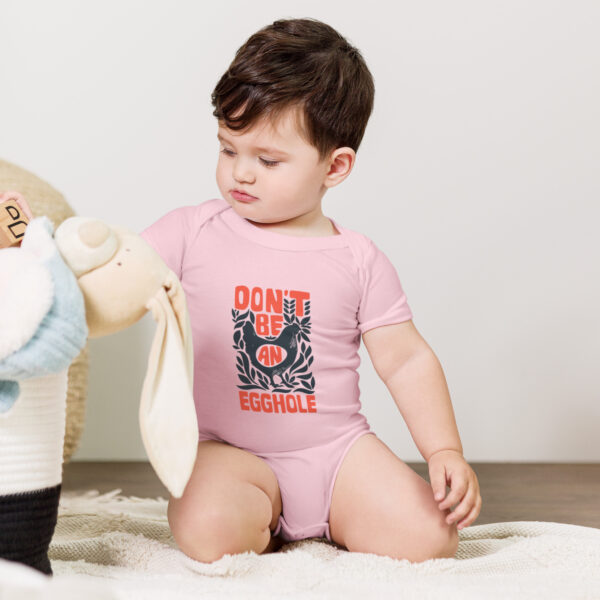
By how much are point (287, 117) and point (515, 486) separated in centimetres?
82

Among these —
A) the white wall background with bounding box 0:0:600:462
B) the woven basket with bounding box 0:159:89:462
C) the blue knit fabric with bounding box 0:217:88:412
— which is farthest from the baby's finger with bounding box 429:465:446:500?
the white wall background with bounding box 0:0:600:462

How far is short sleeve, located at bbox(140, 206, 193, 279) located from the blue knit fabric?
344 mm

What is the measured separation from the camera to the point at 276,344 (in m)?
0.99

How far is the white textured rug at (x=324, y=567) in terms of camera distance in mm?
791

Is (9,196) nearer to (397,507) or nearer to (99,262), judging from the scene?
(99,262)

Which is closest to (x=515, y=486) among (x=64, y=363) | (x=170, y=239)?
(x=170, y=239)

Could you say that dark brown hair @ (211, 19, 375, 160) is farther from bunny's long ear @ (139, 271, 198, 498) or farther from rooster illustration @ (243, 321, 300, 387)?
bunny's long ear @ (139, 271, 198, 498)

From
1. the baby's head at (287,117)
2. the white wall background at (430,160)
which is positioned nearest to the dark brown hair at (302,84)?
the baby's head at (287,117)

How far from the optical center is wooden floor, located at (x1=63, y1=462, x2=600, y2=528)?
1.25 metres

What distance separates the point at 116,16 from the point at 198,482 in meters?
1.04

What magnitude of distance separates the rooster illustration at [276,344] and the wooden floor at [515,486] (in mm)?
418

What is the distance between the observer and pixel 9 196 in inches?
31.5

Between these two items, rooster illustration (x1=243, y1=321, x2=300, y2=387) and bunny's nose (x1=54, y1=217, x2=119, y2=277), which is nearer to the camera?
bunny's nose (x1=54, y1=217, x2=119, y2=277)

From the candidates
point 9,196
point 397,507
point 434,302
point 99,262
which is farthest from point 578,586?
point 434,302
